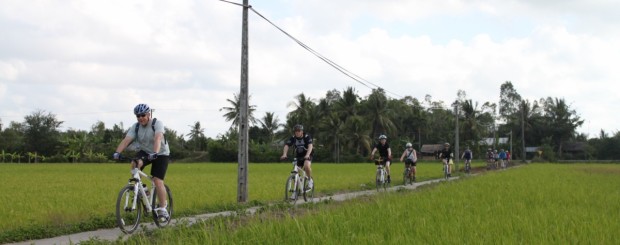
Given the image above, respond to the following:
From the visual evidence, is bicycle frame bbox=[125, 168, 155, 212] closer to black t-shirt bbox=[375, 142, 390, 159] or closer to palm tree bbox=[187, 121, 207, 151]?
black t-shirt bbox=[375, 142, 390, 159]

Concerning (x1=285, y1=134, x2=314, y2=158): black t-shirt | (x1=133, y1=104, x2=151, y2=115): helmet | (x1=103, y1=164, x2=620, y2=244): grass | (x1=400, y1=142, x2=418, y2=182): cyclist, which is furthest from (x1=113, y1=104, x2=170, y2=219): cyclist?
(x1=400, y1=142, x2=418, y2=182): cyclist

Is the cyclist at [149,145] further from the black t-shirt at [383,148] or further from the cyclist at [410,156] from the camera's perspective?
the cyclist at [410,156]

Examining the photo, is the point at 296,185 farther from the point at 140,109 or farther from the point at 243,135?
the point at 140,109

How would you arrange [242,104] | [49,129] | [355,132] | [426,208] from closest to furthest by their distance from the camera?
[426,208]
[242,104]
[355,132]
[49,129]

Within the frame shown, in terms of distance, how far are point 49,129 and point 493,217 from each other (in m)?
70.0

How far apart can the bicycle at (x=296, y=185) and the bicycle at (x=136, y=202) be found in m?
3.62

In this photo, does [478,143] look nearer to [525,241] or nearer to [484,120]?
[484,120]

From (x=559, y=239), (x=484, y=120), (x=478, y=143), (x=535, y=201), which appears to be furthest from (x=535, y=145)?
(x=559, y=239)

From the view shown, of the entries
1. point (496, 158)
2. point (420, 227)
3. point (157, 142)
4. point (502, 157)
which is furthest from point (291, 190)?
point (496, 158)

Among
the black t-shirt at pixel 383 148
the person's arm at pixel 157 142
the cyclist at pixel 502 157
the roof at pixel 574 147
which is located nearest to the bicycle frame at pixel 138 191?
the person's arm at pixel 157 142

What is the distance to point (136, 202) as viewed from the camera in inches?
293

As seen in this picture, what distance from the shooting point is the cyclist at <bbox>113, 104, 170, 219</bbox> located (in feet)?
24.3

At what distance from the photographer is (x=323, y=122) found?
6444 centimetres

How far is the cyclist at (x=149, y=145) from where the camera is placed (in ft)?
24.3
